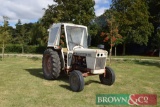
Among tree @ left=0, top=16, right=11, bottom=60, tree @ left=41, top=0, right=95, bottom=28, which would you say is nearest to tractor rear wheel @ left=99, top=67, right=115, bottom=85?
tree @ left=0, top=16, right=11, bottom=60

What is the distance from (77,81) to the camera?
7555 millimetres

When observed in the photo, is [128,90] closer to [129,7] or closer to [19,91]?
[19,91]

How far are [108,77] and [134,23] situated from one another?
2527cm

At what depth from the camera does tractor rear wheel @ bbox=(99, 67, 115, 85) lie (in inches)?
336

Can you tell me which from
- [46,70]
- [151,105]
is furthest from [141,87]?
[46,70]

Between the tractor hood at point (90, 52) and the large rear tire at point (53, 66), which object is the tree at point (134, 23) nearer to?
the large rear tire at point (53, 66)

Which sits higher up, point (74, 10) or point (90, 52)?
point (74, 10)

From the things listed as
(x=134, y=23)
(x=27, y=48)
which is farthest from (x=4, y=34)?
(x=134, y=23)

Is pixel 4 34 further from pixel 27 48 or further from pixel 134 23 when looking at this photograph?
pixel 134 23

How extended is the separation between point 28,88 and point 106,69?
2.94 meters

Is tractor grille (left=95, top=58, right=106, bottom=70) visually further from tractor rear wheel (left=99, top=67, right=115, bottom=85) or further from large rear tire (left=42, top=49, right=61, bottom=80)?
large rear tire (left=42, top=49, right=61, bottom=80)

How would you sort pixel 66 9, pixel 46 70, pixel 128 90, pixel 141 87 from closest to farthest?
pixel 128 90, pixel 141 87, pixel 46 70, pixel 66 9

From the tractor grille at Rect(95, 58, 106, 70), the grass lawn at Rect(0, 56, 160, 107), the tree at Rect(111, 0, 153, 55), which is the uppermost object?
the tree at Rect(111, 0, 153, 55)

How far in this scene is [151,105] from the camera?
252 inches
